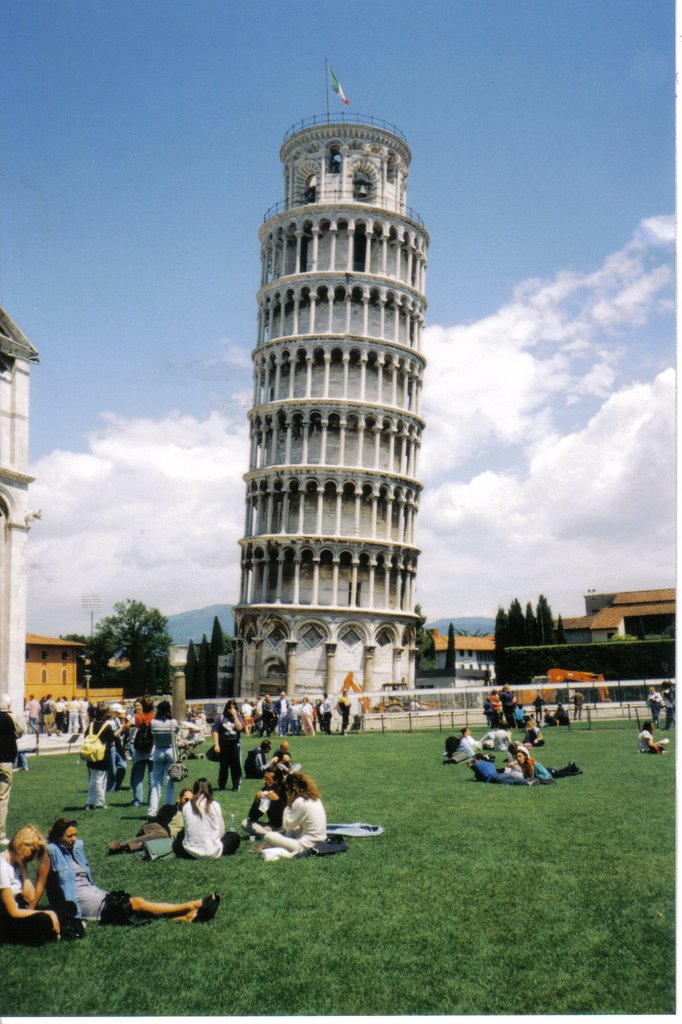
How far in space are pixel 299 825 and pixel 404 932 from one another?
2.76m

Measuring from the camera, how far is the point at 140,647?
122 ft

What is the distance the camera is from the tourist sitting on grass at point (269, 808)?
11.7 meters

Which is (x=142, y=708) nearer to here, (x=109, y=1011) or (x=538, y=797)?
(x=538, y=797)

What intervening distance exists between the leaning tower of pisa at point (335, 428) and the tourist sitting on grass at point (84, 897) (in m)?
39.6

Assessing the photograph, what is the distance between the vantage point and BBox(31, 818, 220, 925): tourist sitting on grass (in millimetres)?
8219

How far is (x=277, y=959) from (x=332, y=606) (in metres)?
41.0

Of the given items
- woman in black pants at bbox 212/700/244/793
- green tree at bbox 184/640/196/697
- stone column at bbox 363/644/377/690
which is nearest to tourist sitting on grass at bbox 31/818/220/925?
woman in black pants at bbox 212/700/244/793

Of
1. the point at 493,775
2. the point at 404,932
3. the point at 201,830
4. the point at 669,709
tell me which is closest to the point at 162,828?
the point at 201,830

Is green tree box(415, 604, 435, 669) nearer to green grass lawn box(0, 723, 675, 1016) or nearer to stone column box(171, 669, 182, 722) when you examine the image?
stone column box(171, 669, 182, 722)

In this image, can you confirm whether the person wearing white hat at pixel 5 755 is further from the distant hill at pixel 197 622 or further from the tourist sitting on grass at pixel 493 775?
the distant hill at pixel 197 622

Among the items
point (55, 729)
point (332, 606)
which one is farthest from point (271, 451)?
point (55, 729)

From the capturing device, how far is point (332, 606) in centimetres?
4878

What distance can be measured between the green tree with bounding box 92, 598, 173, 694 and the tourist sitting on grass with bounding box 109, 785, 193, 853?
70.0ft

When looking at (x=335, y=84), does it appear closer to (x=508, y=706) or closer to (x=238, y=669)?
(x=508, y=706)
